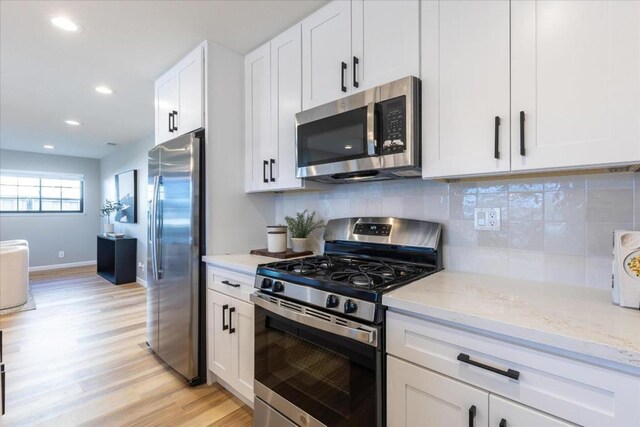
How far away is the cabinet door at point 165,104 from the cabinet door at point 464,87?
204 centimetres

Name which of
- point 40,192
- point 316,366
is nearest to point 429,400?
point 316,366

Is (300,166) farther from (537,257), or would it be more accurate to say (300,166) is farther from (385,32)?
(537,257)

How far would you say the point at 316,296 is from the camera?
1319 mm

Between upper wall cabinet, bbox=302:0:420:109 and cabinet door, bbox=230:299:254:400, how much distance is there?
50.5 inches

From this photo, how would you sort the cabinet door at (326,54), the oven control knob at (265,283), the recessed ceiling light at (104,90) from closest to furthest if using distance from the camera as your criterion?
the oven control knob at (265,283) < the cabinet door at (326,54) < the recessed ceiling light at (104,90)

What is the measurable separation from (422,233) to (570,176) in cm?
66

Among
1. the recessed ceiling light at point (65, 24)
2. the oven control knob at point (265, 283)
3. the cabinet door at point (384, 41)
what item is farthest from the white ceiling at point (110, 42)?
the oven control knob at point (265, 283)

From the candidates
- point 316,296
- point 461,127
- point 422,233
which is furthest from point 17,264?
point 461,127

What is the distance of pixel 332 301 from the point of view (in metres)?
1.25

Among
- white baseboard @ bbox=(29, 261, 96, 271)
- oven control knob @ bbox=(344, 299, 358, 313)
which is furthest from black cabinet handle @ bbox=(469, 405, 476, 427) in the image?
white baseboard @ bbox=(29, 261, 96, 271)

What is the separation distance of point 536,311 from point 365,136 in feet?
3.26

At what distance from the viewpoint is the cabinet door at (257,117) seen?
7.11 ft

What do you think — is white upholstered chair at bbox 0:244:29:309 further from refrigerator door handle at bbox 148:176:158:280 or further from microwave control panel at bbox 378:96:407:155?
microwave control panel at bbox 378:96:407:155

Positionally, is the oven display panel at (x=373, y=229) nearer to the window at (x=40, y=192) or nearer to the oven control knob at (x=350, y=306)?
the oven control knob at (x=350, y=306)
